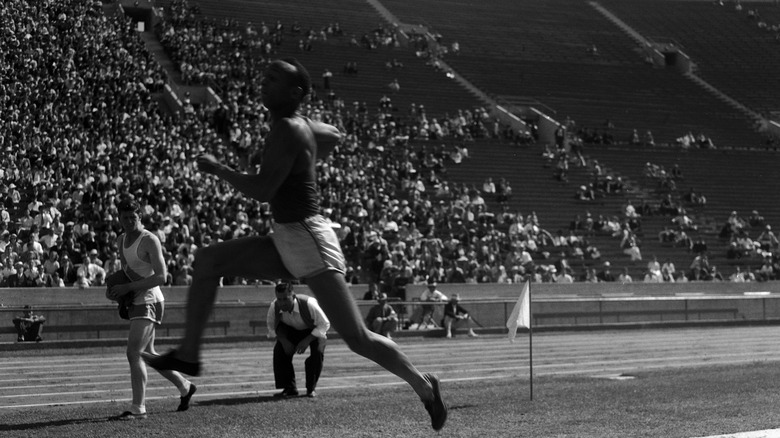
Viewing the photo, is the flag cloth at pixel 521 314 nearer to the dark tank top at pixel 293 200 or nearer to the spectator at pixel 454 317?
the dark tank top at pixel 293 200

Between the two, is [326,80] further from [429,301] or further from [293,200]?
[293,200]

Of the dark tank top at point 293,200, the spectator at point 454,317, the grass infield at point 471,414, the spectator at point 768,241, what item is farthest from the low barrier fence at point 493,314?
the dark tank top at point 293,200

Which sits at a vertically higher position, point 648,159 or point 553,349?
point 648,159

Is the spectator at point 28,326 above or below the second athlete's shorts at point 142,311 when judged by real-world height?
below

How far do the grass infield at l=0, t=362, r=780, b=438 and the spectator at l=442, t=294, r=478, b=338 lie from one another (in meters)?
12.0

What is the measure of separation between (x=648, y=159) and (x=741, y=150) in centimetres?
637

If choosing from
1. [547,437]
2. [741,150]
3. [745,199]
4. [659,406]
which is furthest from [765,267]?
[547,437]

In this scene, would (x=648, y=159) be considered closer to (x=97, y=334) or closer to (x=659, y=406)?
(x=97, y=334)

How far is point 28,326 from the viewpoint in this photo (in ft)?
71.6

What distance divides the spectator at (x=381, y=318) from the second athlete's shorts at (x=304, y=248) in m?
17.6

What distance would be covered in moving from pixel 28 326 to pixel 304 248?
17.0 meters

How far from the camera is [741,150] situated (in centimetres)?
5025

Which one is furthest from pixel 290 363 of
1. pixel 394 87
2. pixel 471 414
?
pixel 394 87

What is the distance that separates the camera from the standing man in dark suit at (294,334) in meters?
13.8
